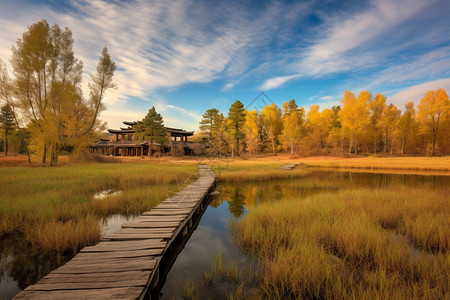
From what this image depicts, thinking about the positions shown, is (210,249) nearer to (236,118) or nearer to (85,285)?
(85,285)

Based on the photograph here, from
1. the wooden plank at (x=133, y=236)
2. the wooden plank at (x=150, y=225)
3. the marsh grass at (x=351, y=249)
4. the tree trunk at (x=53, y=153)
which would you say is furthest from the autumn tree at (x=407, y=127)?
the tree trunk at (x=53, y=153)

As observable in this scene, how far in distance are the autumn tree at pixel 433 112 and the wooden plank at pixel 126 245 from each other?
4829 cm

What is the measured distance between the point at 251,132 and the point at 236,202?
122 ft

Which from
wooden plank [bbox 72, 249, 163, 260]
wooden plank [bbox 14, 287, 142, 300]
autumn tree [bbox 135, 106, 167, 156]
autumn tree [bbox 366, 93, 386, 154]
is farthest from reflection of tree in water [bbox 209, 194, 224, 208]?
autumn tree [bbox 366, 93, 386, 154]

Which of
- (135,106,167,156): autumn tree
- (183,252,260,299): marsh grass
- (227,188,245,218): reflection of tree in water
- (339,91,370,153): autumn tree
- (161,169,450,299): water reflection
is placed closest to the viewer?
(183,252,260,299): marsh grass

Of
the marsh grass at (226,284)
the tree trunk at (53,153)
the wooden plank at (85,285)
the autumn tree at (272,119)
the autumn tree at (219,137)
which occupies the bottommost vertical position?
the marsh grass at (226,284)

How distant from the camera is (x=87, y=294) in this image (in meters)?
2.59

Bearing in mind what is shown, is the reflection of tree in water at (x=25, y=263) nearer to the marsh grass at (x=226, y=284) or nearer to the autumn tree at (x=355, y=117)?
the marsh grass at (x=226, y=284)

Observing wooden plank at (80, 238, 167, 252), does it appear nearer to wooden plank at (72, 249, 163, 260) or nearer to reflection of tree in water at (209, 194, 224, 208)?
wooden plank at (72, 249, 163, 260)

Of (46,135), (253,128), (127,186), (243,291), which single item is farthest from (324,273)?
(253,128)

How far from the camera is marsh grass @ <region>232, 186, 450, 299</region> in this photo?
10.8ft

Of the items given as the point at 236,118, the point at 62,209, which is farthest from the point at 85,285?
the point at 236,118

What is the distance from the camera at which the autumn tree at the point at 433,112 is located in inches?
1325

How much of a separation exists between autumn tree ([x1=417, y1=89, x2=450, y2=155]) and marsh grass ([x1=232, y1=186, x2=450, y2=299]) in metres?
39.7
